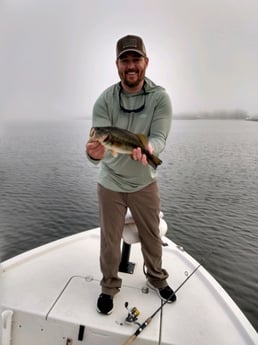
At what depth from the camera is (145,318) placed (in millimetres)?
2549

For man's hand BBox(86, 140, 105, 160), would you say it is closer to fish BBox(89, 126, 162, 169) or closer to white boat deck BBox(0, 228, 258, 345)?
fish BBox(89, 126, 162, 169)

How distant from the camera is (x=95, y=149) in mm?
2473

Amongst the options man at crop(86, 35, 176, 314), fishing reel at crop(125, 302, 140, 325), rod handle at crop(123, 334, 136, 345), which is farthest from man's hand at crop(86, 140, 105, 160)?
rod handle at crop(123, 334, 136, 345)

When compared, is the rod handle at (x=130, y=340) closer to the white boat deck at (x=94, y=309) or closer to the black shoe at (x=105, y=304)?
the white boat deck at (x=94, y=309)

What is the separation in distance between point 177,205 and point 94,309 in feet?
30.5

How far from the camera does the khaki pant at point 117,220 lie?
271cm

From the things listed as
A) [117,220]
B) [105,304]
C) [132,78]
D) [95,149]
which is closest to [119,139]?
[95,149]

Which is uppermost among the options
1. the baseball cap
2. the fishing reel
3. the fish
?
the baseball cap

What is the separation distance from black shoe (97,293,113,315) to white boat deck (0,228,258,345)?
0.05m

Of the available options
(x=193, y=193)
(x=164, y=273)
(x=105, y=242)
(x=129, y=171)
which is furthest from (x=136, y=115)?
(x=193, y=193)

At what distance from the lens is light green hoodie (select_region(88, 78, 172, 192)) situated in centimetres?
257

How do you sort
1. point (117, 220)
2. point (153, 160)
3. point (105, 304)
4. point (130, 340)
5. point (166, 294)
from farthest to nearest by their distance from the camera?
point (166, 294), point (117, 220), point (105, 304), point (153, 160), point (130, 340)

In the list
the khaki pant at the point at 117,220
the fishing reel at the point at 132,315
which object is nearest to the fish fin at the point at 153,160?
the khaki pant at the point at 117,220

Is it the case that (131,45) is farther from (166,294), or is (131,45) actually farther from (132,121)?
(166,294)
